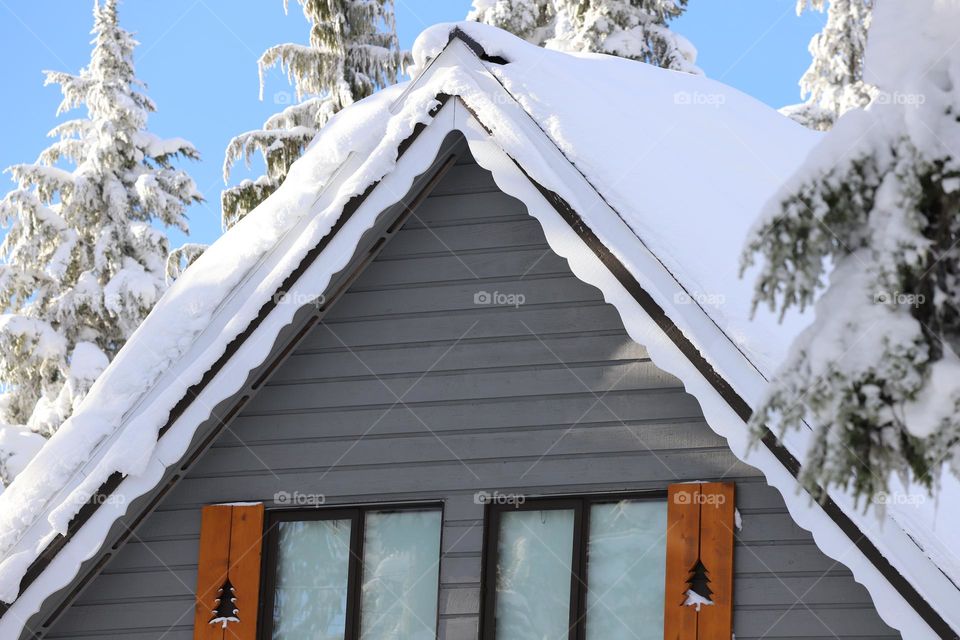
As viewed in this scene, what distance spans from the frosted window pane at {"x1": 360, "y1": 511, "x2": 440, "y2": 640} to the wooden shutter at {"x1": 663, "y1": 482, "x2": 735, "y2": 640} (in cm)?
131

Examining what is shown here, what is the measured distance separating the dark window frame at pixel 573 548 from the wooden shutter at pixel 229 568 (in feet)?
4.24

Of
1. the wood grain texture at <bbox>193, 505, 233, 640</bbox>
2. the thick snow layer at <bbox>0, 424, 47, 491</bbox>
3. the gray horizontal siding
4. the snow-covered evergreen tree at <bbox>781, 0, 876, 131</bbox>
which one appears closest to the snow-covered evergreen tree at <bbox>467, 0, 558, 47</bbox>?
the snow-covered evergreen tree at <bbox>781, 0, 876, 131</bbox>

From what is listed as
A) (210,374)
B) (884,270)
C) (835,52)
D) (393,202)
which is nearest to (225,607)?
(210,374)

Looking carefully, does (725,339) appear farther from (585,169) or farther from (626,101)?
(626,101)

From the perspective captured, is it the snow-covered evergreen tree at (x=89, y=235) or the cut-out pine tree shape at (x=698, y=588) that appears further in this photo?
the snow-covered evergreen tree at (x=89, y=235)

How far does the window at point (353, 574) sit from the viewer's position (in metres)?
7.21

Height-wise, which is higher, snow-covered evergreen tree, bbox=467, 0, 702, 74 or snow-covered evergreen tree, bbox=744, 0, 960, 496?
snow-covered evergreen tree, bbox=467, 0, 702, 74

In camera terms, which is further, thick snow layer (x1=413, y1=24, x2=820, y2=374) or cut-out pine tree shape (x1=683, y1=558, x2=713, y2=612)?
cut-out pine tree shape (x1=683, y1=558, x2=713, y2=612)

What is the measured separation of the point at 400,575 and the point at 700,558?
166 centimetres

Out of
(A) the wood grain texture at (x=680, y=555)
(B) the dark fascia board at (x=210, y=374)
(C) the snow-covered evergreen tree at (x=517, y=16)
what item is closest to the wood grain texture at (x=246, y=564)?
(B) the dark fascia board at (x=210, y=374)

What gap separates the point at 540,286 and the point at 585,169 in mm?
811

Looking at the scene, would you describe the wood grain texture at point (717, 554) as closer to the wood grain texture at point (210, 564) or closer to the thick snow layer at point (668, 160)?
the thick snow layer at point (668, 160)

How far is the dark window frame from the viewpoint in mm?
6844

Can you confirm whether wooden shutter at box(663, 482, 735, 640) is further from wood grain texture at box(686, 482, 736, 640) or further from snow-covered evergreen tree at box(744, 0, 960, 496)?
snow-covered evergreen tree at box(744, 0, 960, 496)
